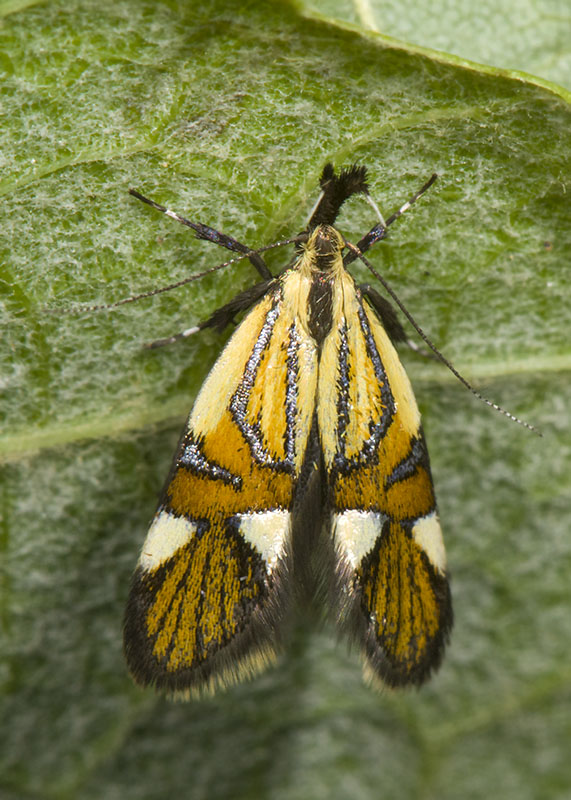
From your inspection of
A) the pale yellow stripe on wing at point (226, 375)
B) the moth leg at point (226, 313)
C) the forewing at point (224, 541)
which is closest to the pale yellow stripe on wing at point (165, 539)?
the forewing at point (224, 541)

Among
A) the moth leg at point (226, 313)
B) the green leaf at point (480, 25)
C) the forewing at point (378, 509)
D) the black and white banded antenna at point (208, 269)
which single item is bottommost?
the forewing at point (378, 509)

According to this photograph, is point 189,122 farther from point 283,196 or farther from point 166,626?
point 166,626

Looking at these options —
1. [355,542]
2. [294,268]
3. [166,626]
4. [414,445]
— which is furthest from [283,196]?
[166,626]

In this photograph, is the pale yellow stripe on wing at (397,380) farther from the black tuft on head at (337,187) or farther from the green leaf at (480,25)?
the green leaf at (480,25)

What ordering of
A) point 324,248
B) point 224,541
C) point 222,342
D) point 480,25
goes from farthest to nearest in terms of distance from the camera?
point 480,25 < point 222,342 < point 324,248 < point 224,541

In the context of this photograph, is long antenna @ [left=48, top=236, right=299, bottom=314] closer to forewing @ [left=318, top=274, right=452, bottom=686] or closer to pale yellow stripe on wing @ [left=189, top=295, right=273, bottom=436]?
pale yellow stripe on wing @ [left=189, top=295, right=273, bottom=436]

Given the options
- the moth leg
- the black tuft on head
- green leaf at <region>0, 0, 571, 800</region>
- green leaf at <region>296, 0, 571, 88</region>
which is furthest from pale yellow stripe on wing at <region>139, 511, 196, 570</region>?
green leaf at <region>296, 0, 571, 88</region>

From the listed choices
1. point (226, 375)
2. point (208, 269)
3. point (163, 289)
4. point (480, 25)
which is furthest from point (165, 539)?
point (480, 25)

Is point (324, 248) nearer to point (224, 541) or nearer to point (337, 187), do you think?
point (337, 187)
